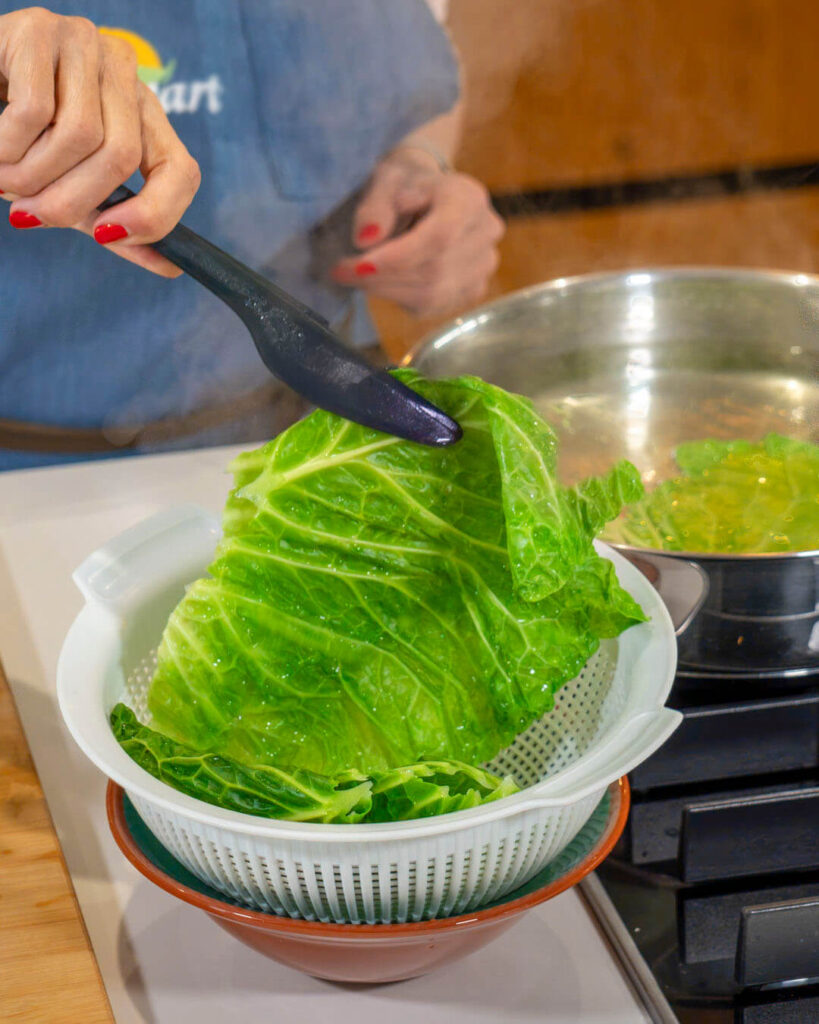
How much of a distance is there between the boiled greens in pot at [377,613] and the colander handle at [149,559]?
51 mm

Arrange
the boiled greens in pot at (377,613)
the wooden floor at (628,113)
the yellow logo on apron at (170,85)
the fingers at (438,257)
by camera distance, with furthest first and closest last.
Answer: the wooden floor at (628,113), the fingers at (438,257), the yellow logo on apron at (170,85), the boiled greens in pot at (377,613)

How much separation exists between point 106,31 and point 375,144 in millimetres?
418

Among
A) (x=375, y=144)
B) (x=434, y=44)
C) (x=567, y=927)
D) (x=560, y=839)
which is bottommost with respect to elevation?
(x=567, y=927)

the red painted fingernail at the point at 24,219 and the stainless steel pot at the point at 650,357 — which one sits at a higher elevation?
the red painted fingernail at the point at 24,219

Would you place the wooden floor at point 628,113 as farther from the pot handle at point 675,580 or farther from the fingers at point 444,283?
the pot handle at point 675,580

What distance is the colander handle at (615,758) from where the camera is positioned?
1.82 ft

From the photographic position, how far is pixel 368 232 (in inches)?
60.1

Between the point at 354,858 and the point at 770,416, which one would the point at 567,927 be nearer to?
the point at 354,858

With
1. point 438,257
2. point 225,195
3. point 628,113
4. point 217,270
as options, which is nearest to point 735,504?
point 217,270

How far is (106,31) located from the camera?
1348mm

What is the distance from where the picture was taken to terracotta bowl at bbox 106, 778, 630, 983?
0.58 m

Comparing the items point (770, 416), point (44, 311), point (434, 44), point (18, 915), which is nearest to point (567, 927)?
point (18, 915)

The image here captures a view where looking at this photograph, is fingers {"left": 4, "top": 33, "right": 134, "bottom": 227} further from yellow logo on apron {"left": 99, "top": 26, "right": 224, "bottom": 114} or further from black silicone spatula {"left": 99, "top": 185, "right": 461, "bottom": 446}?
yellow logo on apron {"left": 99, "top": 26, "right": 224, "bottom": 114}

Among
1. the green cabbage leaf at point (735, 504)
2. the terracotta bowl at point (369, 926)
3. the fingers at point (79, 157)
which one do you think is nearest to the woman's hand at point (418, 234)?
the green cabbage leaf at point (735, 504)
